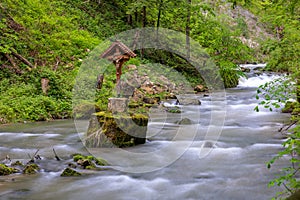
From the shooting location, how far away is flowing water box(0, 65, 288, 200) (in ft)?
15.6

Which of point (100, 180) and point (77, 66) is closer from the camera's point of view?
point (100, 180)

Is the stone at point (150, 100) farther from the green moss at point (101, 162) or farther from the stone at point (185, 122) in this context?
the green moss at point (101, 162)

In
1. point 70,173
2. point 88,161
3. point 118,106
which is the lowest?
point 70,173

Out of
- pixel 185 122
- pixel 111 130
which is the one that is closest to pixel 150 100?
pixel 185 122

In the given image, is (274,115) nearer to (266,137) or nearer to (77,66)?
(266,137)

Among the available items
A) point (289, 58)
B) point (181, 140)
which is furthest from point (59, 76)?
point (289, 58)

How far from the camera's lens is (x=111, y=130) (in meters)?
7.46

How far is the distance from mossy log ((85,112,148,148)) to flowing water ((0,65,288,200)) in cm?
29

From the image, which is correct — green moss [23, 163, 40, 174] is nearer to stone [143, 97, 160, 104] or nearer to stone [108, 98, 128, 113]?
stone [108, 98, 128, 113]

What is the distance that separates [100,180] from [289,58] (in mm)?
4351

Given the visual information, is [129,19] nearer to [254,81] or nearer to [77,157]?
[254,81]

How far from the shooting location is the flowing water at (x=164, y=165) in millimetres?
4770

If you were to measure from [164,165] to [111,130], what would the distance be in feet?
5.76

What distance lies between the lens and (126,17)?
79.3 feet
